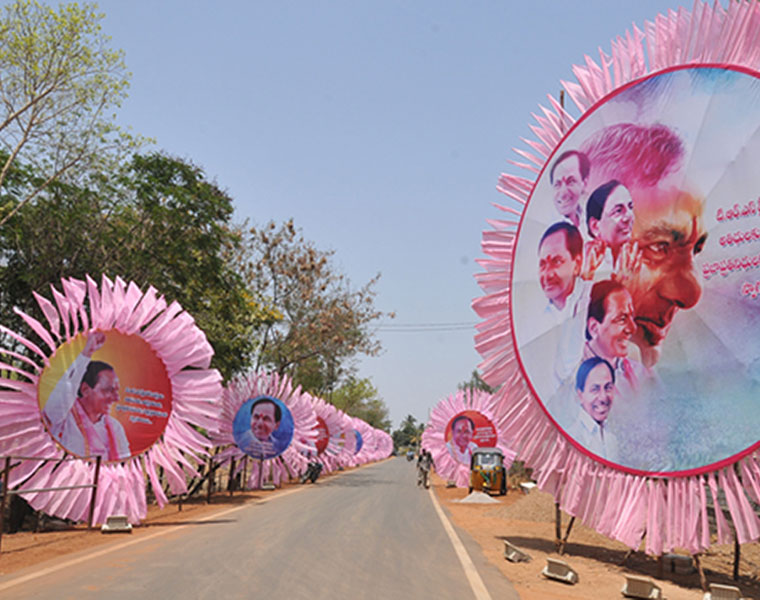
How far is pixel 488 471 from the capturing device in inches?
1250

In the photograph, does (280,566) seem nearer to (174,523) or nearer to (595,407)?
(595,407)

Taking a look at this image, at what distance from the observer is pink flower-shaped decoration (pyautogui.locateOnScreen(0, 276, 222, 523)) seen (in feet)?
45.4

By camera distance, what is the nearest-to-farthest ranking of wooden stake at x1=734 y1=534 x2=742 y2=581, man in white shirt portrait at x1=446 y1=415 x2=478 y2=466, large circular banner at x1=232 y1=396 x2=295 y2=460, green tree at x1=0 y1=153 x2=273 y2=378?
1. wooden stake at x1=734 y1=534 x2=742 y2=581
2. green tree at x1=0 y1=153 x2=273 y2=378
3. large circular banner at x1=232 y1=396 x2=295 y2=460
4. man in white shirt portrait at x1=446 y1=415 x2=478 y2=466

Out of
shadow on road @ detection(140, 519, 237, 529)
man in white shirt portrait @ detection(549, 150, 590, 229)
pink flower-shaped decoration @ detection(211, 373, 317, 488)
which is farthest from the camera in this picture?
pink flower-shaped decoration @ detection(211, 373, 317, 488)

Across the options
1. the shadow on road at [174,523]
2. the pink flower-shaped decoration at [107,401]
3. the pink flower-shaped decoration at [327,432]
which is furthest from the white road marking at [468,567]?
the pink flower-shaped decoration at [327,432]

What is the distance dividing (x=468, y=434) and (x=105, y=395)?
22.3 metres

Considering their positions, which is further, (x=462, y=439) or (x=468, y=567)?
(x=462, y=439)

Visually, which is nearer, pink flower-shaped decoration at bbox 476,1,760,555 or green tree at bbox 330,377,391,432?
pink flower-shaped decoration at bbox 476,1,760,555

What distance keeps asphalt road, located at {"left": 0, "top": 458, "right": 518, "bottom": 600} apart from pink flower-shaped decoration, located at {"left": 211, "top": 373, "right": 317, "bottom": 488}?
10291 millimetres

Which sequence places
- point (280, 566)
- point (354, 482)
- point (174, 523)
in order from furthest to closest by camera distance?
point (354, 482) → point (174, 523) → point (280, 566)

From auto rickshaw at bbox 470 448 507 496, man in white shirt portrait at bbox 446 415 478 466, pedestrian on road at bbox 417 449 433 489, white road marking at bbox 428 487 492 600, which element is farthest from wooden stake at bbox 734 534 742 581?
pedestrian on road at bbox 417 449 433 489

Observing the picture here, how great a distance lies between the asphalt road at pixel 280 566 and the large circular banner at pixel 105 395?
92.8 inches

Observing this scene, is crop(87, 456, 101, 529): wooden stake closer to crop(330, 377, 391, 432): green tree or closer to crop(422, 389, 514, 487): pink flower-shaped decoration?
crop(422, 389, 514, 487): pink flower-shaped decoration

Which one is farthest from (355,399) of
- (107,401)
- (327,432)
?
(107,401)
